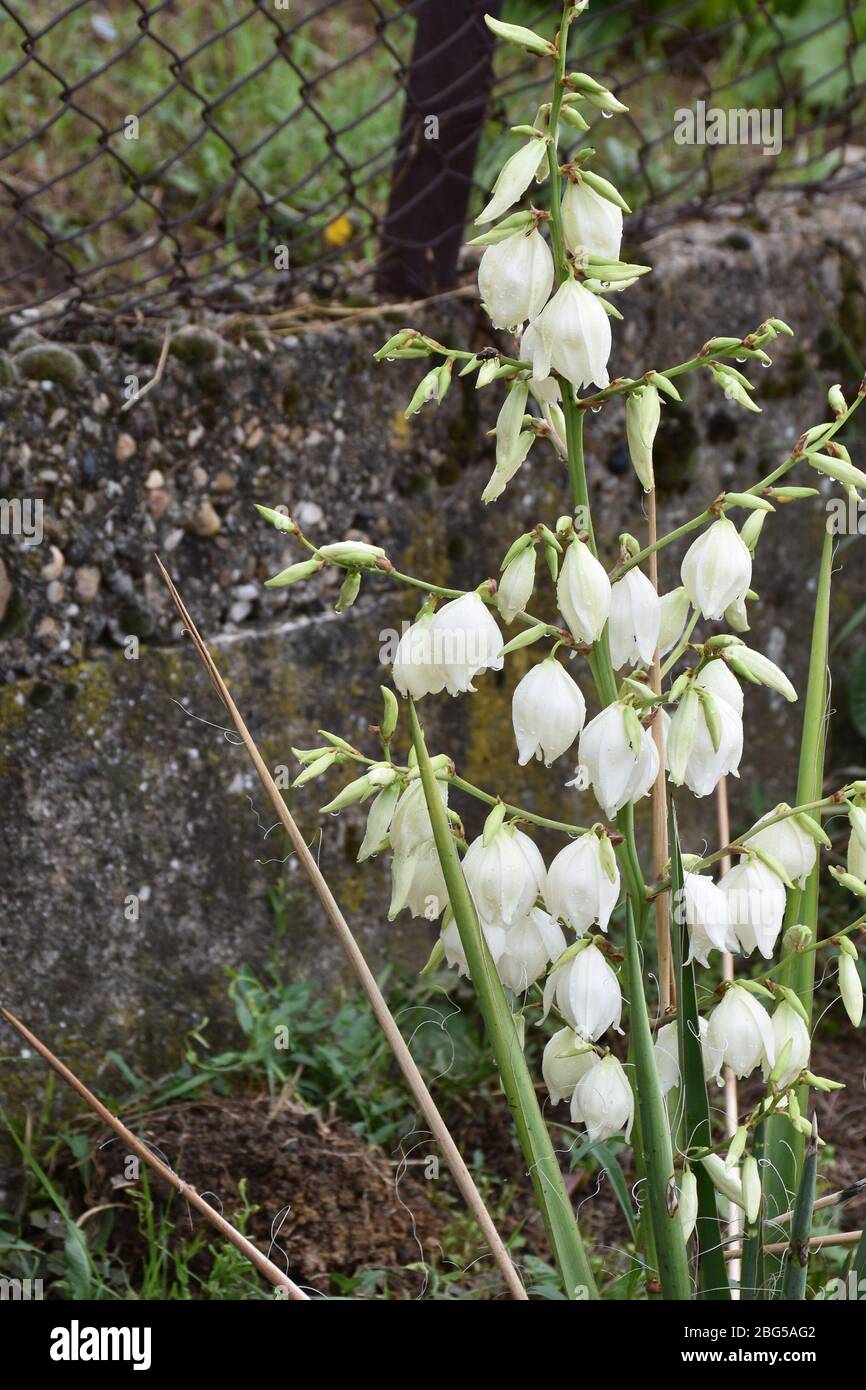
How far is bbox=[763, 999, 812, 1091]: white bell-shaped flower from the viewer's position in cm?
115

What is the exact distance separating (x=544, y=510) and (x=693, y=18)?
177 centimetres

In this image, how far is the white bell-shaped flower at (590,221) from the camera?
1.14 m

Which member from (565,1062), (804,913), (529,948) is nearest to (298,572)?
(529,948)

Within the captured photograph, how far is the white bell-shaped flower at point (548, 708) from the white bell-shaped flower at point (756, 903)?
0.60ft

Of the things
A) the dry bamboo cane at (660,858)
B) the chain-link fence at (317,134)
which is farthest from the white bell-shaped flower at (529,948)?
the chain-link fence at (317,134)

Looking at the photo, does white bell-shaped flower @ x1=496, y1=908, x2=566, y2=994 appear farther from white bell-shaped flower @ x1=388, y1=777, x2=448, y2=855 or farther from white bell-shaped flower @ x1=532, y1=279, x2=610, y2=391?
white bell-shaped flower @ x1=532, y1=279, x2=610, y2=391

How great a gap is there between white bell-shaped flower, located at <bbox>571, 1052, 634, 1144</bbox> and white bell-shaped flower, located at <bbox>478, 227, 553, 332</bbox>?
0.62m

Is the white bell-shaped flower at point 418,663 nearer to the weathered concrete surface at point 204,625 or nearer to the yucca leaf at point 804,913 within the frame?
the yucca leaf at point 804,913

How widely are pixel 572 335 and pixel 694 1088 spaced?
635 millimetres

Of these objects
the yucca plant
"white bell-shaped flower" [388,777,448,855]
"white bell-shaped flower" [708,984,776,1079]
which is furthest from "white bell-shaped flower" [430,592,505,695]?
"white bell-shaped flower" [708,984,776,1079]

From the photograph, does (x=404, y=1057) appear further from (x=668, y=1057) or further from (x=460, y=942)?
(x=668, y=1057)

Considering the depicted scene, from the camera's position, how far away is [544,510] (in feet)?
7.47
